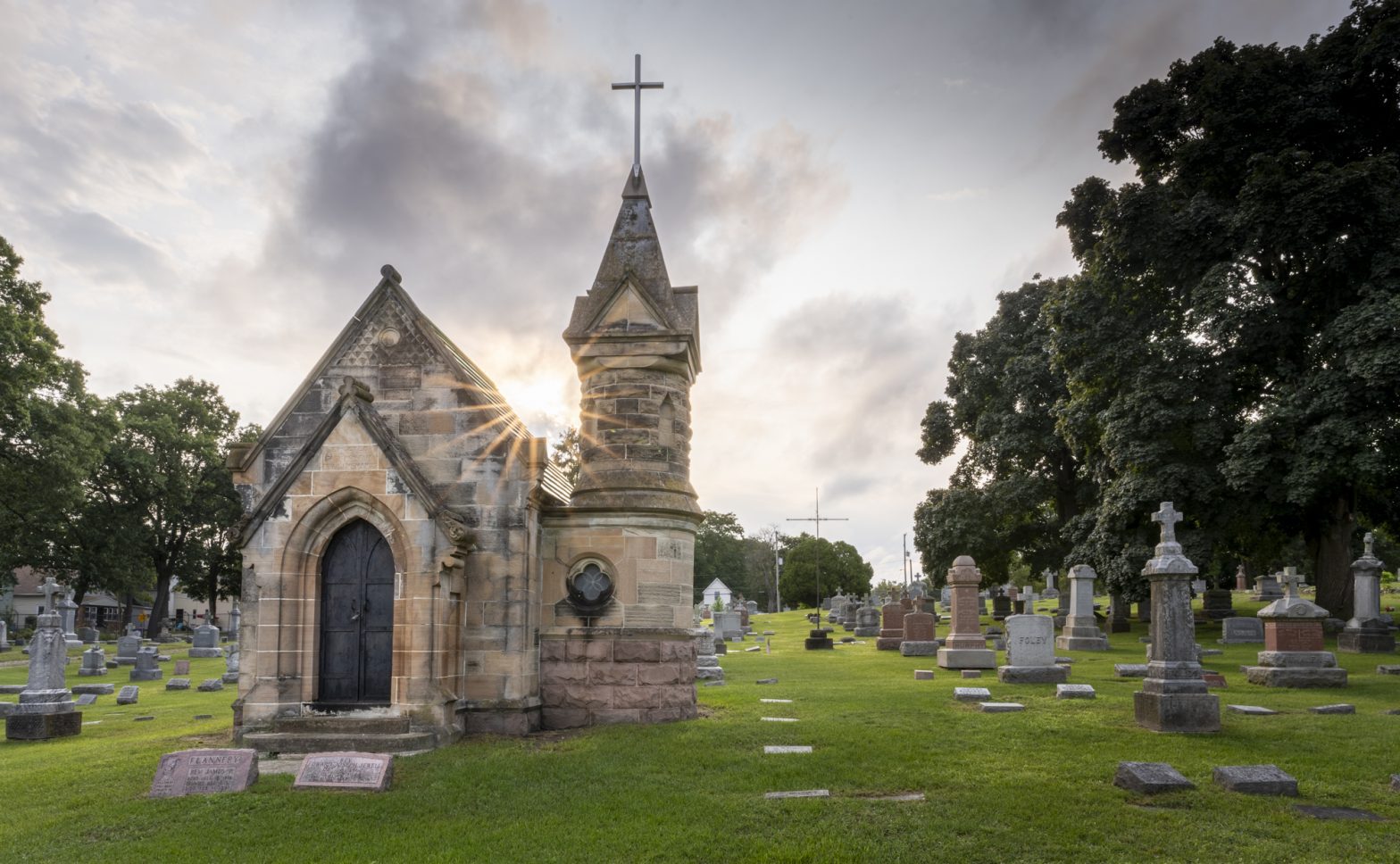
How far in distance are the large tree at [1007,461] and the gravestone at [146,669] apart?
26.1 m

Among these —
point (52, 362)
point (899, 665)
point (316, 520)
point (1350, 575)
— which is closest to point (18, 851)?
point (316, 520)

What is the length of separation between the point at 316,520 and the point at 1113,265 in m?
22.3

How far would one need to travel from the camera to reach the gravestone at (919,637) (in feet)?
77.2

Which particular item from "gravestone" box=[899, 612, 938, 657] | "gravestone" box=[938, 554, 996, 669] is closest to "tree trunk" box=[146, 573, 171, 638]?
"gravestone" box=[899, 612, 938, 657]

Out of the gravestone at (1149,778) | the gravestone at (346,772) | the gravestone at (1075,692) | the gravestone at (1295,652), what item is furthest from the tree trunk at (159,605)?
the gravestone at (1149,778)

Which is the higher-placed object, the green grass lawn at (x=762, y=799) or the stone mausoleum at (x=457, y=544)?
the stone mausoleum at (x=457, y=544)

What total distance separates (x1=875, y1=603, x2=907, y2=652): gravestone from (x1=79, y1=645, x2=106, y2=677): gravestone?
22.6m

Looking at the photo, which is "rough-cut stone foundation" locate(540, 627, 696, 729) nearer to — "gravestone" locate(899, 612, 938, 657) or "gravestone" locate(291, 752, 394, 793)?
"gravestone" locate(291, 752, 394, 793)

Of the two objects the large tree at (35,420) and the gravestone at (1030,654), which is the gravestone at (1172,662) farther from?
the large tree at (35,420)

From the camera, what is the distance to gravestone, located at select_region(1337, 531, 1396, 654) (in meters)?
20.7

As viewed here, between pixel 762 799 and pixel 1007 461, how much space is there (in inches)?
1138

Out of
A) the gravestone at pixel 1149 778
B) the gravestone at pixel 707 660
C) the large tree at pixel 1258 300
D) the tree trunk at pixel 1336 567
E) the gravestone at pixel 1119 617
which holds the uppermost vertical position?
the large tree at pixel 1258 300

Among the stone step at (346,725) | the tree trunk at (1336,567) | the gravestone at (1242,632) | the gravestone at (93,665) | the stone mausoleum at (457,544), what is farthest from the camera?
the gravestone at (93,665)

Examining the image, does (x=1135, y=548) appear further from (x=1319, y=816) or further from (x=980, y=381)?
(x=1319, y=816)
